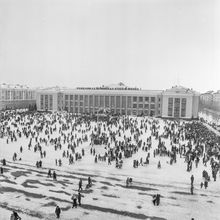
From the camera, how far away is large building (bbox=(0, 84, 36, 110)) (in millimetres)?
99519

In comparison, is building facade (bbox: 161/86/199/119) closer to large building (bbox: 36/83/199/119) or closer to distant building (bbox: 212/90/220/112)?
large building (bbox: 36/83/199/119)

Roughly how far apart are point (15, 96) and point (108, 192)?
292ft

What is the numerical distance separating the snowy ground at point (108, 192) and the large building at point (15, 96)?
231 ft

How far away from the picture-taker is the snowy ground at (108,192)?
19594 mm

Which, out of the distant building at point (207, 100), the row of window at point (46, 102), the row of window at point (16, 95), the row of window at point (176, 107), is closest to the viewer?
the row of window at point (176, 107)

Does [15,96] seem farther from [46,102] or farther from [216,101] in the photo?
[216,101]

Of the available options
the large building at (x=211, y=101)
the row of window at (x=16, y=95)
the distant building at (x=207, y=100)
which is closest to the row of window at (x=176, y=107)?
the large building at (x=211, y=101)

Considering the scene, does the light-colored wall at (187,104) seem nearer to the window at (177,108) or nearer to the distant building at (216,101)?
the window at (177,108)

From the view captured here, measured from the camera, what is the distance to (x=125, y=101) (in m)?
84.6

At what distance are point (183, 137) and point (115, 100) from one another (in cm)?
4463

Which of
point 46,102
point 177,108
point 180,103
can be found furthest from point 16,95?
point 180,103

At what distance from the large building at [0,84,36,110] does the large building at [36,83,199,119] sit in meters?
10.5

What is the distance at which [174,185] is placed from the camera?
25.5 meters

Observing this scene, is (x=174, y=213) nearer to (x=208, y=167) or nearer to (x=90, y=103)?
(x=208, y=167)
